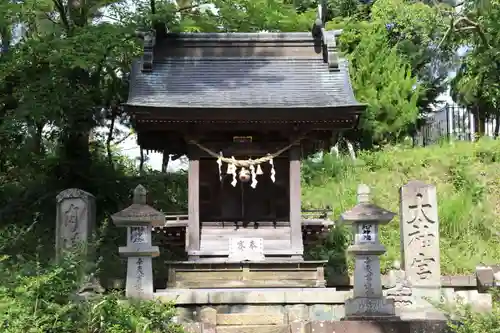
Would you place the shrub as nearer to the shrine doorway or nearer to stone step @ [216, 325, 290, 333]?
stone step @ [216, 325, 290, 333]

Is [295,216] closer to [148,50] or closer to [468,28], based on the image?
[148,50]

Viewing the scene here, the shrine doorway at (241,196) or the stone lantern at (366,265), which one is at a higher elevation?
the shrine doorway at (241,196)

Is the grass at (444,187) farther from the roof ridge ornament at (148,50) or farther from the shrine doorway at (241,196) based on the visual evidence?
the roof ridge ornament at (148,50)

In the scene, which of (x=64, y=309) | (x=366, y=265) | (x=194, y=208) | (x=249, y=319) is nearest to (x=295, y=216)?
(x=194, y=208)

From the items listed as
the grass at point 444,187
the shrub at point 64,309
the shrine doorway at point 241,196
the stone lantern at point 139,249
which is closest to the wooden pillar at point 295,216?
the shrine doorway at point 241,196

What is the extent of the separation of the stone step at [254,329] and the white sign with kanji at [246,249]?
252cm

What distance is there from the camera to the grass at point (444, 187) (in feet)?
53.9

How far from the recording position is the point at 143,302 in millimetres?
9039

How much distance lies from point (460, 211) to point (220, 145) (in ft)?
25.2

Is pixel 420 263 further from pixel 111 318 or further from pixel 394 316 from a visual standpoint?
pixel 111 318

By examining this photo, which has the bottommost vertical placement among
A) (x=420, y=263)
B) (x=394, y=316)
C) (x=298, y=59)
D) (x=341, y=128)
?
(x=394, y=316)

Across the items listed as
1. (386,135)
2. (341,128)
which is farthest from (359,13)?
(341,128)

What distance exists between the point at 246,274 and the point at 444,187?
378 inches

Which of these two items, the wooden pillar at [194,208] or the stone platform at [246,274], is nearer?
the stone platform at [246,274]
